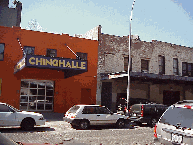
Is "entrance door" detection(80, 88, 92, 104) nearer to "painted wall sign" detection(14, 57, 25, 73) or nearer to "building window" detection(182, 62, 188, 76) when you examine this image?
"painted wall sign" detection(14, 57, 25, 73)

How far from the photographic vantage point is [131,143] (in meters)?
Answer: 9.86

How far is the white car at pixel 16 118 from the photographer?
1232 centimetres

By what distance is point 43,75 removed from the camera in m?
22.2

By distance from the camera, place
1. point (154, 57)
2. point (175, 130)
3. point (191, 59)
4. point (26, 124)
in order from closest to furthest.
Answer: point (175, 130) < point (26, 124) < point (154, 57) < point (191, 59)

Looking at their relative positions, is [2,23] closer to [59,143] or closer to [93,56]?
[93,56]

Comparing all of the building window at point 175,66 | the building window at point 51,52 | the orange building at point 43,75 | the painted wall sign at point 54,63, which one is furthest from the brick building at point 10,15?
the building window at point 175,66

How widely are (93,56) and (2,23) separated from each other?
743 inches

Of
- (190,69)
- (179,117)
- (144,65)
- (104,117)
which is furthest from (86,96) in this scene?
(179,117)

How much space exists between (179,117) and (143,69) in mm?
21866

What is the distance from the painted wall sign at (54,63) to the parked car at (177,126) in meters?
12.6

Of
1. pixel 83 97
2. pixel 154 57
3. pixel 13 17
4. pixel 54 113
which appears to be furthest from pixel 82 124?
pixel 13 17

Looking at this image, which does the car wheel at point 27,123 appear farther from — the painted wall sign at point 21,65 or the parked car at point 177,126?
the parked car at point 177,126

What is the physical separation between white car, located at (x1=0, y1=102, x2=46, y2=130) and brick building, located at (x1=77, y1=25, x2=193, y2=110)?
35.0 feet

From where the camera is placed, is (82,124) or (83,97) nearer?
(82,124)
